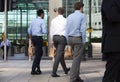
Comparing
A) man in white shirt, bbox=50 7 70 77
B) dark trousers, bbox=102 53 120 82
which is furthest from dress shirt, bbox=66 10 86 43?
dark trousers, bbox=102 53 120 82

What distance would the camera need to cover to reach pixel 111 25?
267 inches

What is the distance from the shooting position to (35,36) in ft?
43.2

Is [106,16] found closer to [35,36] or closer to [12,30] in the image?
[35,36]

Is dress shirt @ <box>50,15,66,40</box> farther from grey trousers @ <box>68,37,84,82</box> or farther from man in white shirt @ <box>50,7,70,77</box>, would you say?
grey trousers @ <box>68,37,84,82</box>

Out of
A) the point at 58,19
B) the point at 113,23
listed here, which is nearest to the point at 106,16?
the point at 113,23

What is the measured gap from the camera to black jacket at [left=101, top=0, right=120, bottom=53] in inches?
260

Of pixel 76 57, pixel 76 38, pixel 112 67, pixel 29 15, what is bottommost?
pixel 76 57

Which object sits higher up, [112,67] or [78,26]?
[78,26]

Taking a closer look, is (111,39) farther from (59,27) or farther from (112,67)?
(59,27)

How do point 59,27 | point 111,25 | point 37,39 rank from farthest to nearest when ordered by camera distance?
point 37,39, point 59,27, point 111,25

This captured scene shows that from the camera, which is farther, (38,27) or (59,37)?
(38,27)

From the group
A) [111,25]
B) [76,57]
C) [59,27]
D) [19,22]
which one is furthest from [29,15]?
[111,25]

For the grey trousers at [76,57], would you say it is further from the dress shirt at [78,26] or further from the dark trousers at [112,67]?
the dark trousers at [112,67]

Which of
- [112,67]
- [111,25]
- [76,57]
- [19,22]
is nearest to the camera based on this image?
[112,67]
